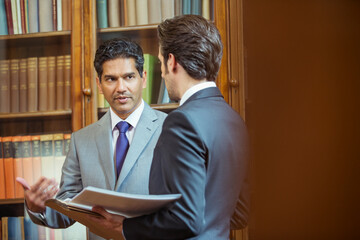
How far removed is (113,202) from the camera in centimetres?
95

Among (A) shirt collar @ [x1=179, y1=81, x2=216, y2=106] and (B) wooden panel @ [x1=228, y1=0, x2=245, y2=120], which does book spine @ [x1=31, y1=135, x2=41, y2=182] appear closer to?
(B) wooden panel @ [x1=228, y1=0, x2=245, y2=120]

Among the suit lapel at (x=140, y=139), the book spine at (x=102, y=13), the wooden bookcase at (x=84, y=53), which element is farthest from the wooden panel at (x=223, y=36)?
the book spine at (x=102, y=13)

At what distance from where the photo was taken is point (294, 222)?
819mm

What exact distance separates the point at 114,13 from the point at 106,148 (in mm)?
651

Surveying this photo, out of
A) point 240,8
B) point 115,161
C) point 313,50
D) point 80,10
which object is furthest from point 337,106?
point 80,10

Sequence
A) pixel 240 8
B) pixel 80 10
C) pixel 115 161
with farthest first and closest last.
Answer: pixel 80 10
pixel 240 8
pixel 115 161

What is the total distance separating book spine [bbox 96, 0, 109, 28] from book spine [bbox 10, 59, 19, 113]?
431 millimetres

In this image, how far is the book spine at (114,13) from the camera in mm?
1978

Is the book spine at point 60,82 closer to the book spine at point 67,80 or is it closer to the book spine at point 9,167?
the book spine at point 67,80

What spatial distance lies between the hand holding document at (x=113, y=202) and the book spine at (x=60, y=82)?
980 mm

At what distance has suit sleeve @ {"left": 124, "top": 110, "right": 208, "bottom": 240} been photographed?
936 mm

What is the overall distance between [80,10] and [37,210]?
91 centimetres

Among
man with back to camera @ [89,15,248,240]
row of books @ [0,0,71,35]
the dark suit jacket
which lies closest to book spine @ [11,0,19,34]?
row of books @ [0,0,71,35]

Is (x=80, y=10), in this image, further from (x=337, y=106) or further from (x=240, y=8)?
(x=337, y=106)
